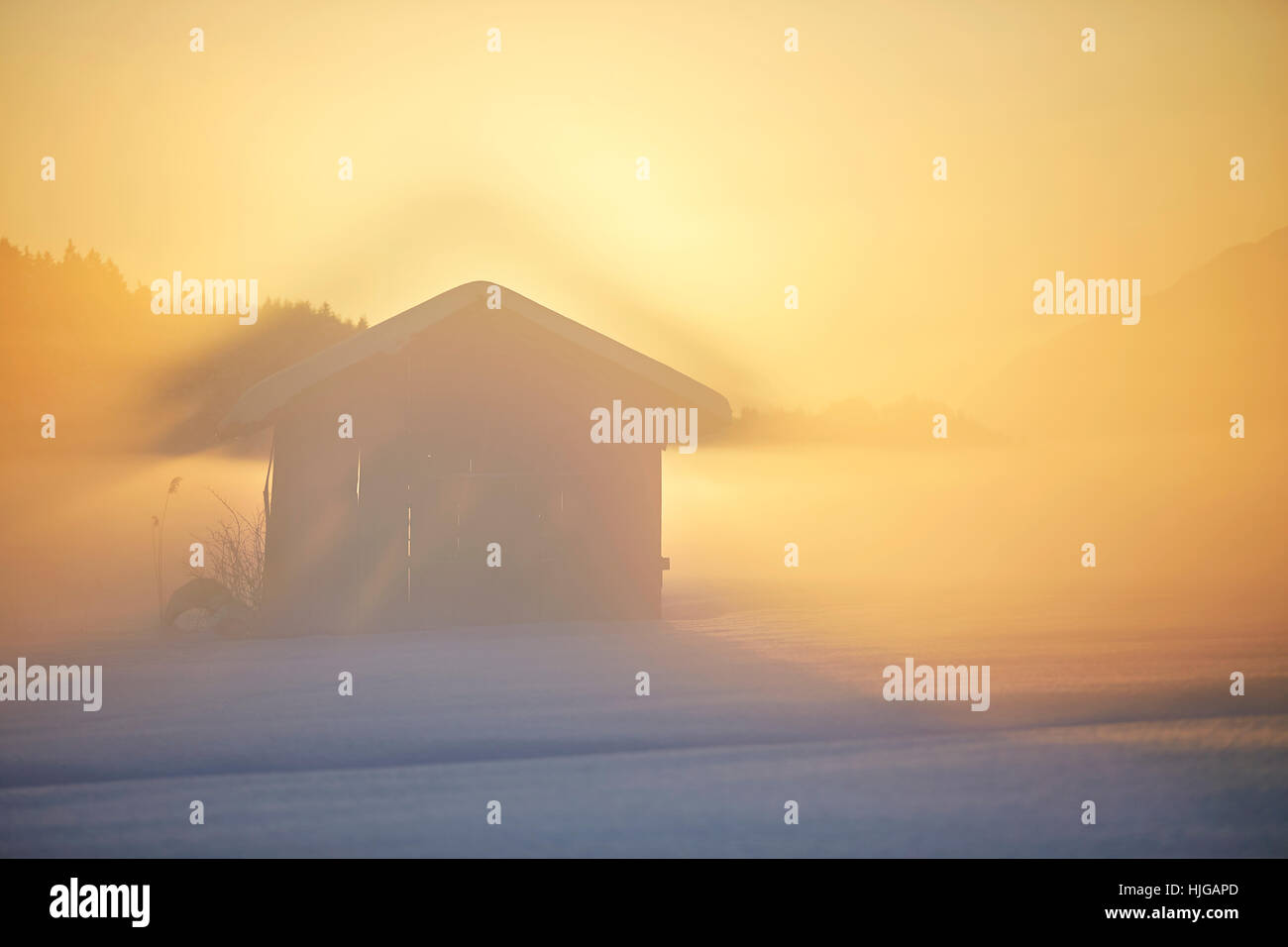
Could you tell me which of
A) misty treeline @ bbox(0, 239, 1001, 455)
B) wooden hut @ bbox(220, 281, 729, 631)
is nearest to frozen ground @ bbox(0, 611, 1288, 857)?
wooden hut @ bbox(220, 281, 729, 631)

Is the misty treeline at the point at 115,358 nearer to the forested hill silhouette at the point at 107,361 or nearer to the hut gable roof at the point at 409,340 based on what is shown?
the forested hill silhouette at the point at 107,361

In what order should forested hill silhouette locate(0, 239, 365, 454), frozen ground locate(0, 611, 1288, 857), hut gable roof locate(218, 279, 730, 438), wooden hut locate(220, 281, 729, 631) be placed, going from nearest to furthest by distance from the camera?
frozen ground locate(0, 611, 1288, 857)
hut gable roof locate(218, 279, 730, 438)
wooden hut locate(220, 281, 729, 631)
forested hill silhouette locate(0, 239, 365, 454)

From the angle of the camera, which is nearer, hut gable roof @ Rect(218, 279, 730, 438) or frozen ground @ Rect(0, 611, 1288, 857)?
frozen ground @ Rect(0, 611, 1288, 857)

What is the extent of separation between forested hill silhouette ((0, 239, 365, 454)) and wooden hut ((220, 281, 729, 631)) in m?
33.5

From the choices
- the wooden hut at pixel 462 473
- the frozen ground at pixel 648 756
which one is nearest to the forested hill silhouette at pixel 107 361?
the wooden hut at pixel 462 473

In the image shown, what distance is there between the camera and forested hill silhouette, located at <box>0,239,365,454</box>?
4797cm

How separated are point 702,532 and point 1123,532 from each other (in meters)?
14.8

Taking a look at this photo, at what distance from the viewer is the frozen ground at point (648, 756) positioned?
7.72 meters

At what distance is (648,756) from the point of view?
976 cm

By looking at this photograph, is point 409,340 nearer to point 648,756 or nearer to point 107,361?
point 648,756

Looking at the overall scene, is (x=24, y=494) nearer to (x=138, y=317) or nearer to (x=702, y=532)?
(x=138, y=317)

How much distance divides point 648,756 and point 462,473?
8.98 meters

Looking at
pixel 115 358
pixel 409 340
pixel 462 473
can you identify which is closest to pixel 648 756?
pixel 462 473

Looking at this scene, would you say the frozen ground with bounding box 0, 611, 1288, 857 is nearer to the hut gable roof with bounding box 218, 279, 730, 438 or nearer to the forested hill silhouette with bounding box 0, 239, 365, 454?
the hut gable roof with bounding box 218, 279, 730, 438
